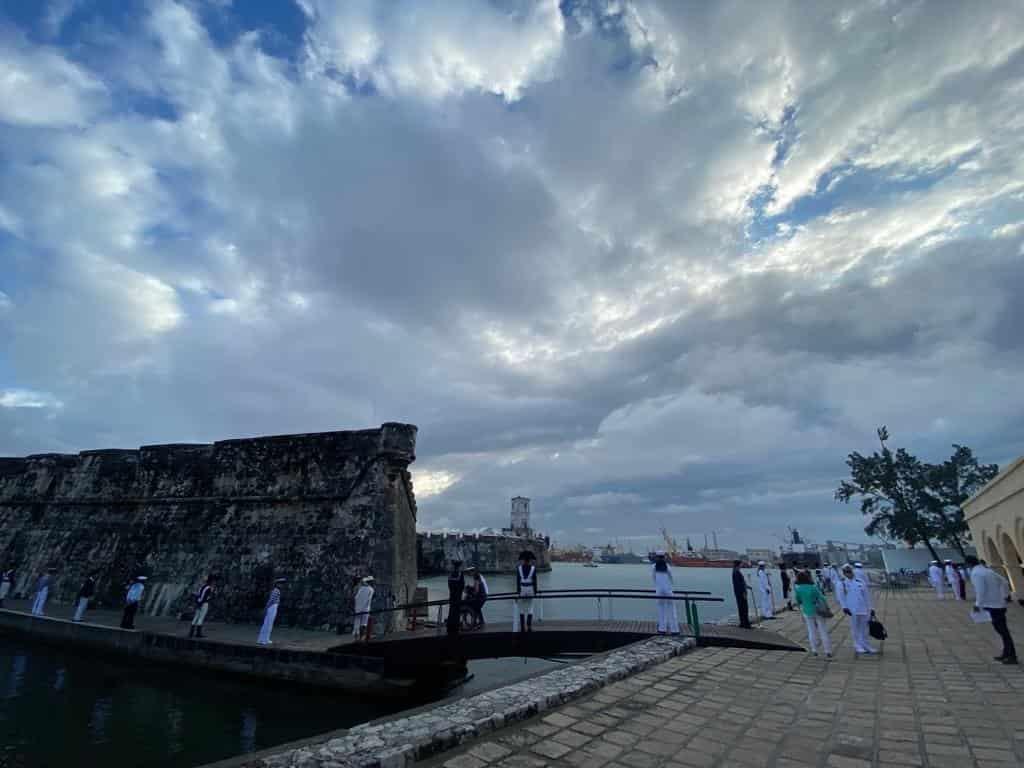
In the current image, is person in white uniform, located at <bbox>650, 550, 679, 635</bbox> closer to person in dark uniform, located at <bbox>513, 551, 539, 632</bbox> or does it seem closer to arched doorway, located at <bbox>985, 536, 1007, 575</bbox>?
person in dark uniform, located at <bbox>513, 551, 539, 632</bbox>

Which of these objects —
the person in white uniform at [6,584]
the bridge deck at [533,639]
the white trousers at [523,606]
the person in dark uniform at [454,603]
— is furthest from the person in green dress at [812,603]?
the person in white uniform at [6,584]

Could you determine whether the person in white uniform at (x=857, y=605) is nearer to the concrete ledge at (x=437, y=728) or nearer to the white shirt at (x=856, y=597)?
the white shirt at (x=856, y=597)

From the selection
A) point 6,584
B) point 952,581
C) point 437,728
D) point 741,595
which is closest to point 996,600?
point 741,595

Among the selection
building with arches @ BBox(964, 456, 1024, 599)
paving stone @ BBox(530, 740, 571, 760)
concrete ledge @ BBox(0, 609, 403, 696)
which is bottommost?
concrete ledge @ BBox(0, 609, 403, 696)

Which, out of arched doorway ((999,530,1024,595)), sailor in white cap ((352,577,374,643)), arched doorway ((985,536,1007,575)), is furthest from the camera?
arched doorway ((985,536,1007,575))

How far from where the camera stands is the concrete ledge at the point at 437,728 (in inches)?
139

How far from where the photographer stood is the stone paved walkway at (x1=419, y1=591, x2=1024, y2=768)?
3910mm

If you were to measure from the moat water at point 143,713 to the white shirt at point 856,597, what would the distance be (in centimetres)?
549

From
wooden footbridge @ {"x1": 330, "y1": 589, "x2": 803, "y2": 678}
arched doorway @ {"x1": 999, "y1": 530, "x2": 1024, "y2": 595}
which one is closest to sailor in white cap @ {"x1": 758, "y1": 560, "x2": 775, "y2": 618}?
wooden footbridge @ {"x1": 330, "y1": 589, "x2": 803, "y2": 678}

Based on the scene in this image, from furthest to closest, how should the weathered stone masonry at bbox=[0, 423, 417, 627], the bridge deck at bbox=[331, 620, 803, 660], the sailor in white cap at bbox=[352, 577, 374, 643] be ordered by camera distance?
the weathered stone masonry at bbox=[0, 423, 417, 627], the sailor in white cap at bbox=[352, 577, 374, 643], the bridge deck at bbox=[331, 620, 803, 660]

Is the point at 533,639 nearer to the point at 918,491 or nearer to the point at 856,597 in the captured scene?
the point at 856,597

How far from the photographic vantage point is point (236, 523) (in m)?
16.8

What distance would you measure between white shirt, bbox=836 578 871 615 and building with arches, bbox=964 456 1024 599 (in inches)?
378

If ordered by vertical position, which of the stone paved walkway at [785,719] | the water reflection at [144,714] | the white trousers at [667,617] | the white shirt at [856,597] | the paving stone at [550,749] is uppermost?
the white shirt at [856,597]
